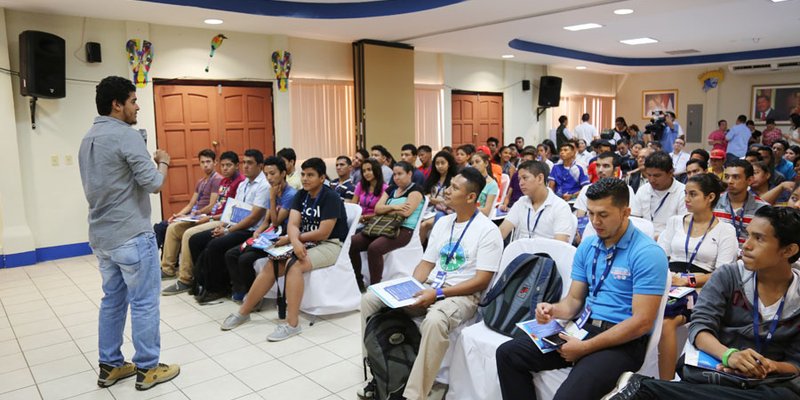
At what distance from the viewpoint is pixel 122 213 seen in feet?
9.36

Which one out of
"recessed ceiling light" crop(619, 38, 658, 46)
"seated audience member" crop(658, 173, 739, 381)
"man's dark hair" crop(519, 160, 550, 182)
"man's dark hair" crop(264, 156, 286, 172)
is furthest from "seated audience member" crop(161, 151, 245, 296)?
Answer: "recessed ceiling light" crop(619, 38, 658, 46)

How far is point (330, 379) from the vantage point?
10.4 feet

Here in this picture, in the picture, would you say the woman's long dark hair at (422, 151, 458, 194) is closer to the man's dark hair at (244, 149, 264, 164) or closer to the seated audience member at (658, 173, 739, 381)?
the man's dark hair at (244, 149, 264, 164)

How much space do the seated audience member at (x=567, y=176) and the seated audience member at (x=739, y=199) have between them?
84.3 inches

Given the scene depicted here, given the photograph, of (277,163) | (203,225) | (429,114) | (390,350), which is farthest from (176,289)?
(429,114)

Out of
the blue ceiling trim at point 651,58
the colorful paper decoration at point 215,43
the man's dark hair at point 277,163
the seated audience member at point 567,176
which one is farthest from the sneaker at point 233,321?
the blue ceiling trim at point 651,58

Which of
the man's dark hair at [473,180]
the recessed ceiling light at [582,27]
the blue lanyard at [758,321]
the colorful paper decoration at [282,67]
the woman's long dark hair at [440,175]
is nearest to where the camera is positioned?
the blue lanyard at [758,321]

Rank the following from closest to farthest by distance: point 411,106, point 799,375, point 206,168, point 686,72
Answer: point 799,375, point 206,168, point 411,106, point 686,72

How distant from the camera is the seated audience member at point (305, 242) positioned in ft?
12.6

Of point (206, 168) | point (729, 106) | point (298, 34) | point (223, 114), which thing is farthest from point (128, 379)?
point (729, 106)

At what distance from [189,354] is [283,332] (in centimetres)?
61

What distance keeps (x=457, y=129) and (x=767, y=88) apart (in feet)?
28.3

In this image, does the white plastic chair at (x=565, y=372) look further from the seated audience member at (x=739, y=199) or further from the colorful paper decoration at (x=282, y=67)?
the colorful paper decoration at (x=282, y=67)

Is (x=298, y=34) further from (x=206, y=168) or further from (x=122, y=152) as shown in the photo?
(x=122, y=152)
